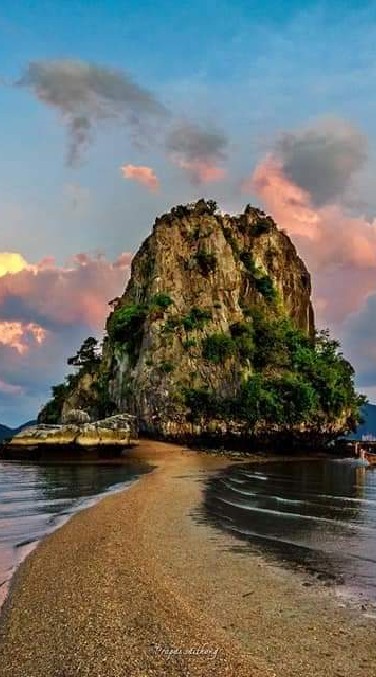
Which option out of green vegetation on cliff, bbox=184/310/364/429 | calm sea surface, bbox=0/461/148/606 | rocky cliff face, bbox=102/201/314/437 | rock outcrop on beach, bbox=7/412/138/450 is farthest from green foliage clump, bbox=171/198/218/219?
calm sea surface, bbox=0/461/148/606

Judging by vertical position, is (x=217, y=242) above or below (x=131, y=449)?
above

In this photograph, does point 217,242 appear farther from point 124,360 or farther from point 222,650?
point 222,650

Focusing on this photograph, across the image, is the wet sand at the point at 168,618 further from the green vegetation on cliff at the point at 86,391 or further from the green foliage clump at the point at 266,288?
the green foliage clump at the point at 266,288

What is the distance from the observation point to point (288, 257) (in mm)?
99125

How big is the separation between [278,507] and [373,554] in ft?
25.2

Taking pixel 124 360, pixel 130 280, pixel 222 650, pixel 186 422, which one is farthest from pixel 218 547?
pixel 130 280

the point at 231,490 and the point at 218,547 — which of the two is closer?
the point at 218,547

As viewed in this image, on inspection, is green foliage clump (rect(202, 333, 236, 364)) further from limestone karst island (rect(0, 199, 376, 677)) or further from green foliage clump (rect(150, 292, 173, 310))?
green foliage clump (rect(150, 292, 173, 310))

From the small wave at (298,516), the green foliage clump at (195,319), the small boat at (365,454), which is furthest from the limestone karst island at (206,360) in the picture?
the small wave at (298,516)

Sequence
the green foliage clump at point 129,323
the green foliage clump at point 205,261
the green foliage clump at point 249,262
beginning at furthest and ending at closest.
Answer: the green foliage clump at point 249,262 → the green foliage clump at point 205,261 → the green foliage clump at point 129,323

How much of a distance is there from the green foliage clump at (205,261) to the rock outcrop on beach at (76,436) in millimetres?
32052

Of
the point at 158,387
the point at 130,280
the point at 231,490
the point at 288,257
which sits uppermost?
the point at 288,257

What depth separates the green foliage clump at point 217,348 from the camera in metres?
69.1

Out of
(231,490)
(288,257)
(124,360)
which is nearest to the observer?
(231,490)
